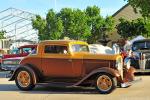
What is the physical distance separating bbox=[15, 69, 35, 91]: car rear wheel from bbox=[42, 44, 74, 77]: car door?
535 mm

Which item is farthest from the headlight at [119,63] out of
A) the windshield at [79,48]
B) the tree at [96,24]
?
the tree at [96,24]

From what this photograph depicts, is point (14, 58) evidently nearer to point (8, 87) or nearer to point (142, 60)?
point (142, 60)

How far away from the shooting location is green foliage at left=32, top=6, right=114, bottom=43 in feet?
183

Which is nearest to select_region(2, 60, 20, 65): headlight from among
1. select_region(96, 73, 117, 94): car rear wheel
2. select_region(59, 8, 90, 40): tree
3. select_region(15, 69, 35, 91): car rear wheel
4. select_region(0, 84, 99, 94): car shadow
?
select_region(0, 84, 99, 94): car shadow

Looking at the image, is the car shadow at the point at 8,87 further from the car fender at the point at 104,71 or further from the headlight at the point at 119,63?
the headlight at the point at 119,63

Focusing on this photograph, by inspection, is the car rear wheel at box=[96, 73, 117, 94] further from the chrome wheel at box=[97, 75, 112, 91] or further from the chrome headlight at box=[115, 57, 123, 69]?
the chrome headlight at box=[115, 57, 123, 69]

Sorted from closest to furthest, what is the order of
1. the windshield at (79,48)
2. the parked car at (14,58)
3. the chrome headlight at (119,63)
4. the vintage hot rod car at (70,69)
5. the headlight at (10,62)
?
the vintage hot rod car at (70,69)
the chrome headlight at (119,63)
the windshield at (79,48)
the headlight at (10,62)
the parked car at (14,58)

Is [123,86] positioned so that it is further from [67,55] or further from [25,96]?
[25,96]

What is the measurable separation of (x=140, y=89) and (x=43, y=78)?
3170 millimetres

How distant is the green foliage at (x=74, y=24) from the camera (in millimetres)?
55719

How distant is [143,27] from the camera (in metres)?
52.4

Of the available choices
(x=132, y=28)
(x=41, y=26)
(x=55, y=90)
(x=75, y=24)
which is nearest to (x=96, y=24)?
(x=75, y=24)

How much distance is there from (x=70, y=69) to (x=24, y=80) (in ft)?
5.40

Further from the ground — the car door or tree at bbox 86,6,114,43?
tree at bbox 86,6,114,43
